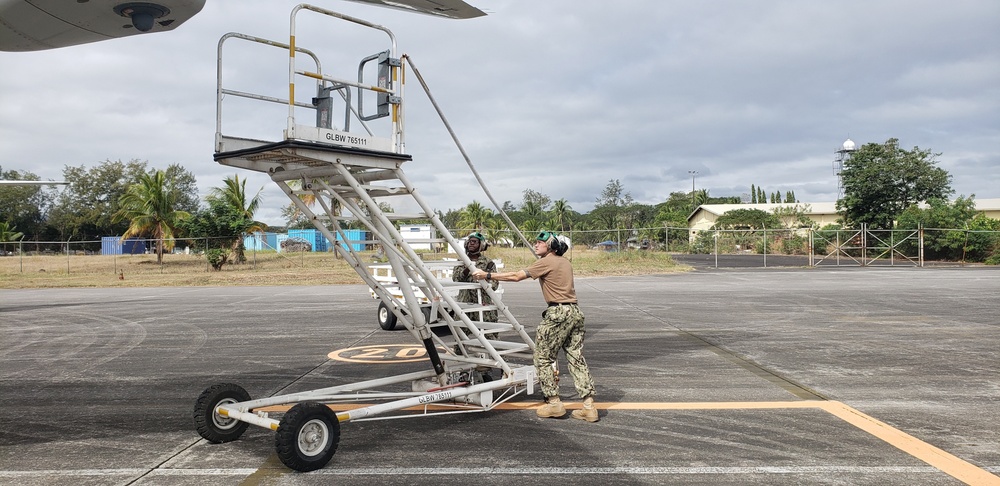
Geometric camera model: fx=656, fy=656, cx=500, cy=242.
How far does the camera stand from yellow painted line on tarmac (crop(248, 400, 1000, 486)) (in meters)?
4.73

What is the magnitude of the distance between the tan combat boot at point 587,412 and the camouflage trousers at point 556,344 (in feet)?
0.57

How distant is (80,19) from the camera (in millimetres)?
4645

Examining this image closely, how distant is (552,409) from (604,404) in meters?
0.81

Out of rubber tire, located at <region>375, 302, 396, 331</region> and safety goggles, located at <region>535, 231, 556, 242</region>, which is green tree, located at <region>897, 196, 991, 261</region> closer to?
rubber tire, located at <region>375, 302, 396, 331</region>

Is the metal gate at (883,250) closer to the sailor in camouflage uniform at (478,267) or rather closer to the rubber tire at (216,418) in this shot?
the sailor in camouflage uniform at (478,267)

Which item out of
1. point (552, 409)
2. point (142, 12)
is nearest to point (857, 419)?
point (552, 409)

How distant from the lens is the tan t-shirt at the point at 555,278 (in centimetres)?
629

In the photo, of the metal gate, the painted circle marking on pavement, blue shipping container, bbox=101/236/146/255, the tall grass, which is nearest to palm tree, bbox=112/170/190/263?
the tall grass

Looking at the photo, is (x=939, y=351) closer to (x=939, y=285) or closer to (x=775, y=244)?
(x=939, y=285)

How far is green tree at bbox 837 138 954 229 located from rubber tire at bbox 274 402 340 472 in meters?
52.0

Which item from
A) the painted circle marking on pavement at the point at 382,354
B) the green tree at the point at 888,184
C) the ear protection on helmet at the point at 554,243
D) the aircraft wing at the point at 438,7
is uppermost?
the green tree at the point at 888,184

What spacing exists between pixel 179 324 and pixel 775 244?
167 feet

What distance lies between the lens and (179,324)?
1380 cm

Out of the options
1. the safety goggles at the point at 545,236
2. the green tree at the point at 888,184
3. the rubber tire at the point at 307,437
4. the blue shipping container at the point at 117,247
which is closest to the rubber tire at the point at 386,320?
the safety goggles at the point at 545,236
